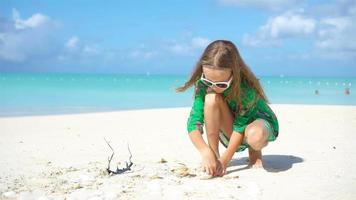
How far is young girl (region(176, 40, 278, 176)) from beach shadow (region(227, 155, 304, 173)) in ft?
0.47

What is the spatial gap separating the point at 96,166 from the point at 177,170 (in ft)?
2.76

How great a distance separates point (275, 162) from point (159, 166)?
110 centimetres

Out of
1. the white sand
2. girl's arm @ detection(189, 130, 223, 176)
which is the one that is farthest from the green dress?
the white sand

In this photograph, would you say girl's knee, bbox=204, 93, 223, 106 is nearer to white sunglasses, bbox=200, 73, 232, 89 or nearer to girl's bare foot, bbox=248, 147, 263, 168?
white sunglasses, bbox=200, 73, 232, 89

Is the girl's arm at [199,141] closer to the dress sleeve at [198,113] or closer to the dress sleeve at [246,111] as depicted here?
the dress sleeve at [198,113]

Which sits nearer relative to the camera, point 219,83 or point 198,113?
point 219,83

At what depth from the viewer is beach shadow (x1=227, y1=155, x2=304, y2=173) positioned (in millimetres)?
3882

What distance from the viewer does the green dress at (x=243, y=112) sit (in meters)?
3.66

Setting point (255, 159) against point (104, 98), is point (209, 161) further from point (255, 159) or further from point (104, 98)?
point (104, 98)

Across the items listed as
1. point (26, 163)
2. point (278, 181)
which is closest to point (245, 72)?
point (278, 181)

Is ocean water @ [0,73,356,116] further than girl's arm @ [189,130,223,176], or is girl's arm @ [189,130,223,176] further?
ocean water @ [0,73,356,116]

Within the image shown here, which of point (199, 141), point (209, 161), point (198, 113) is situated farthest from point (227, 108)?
point (209, 161)

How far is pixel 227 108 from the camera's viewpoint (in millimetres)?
3752

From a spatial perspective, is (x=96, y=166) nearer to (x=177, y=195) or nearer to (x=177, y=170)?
(x=177, y=170)
